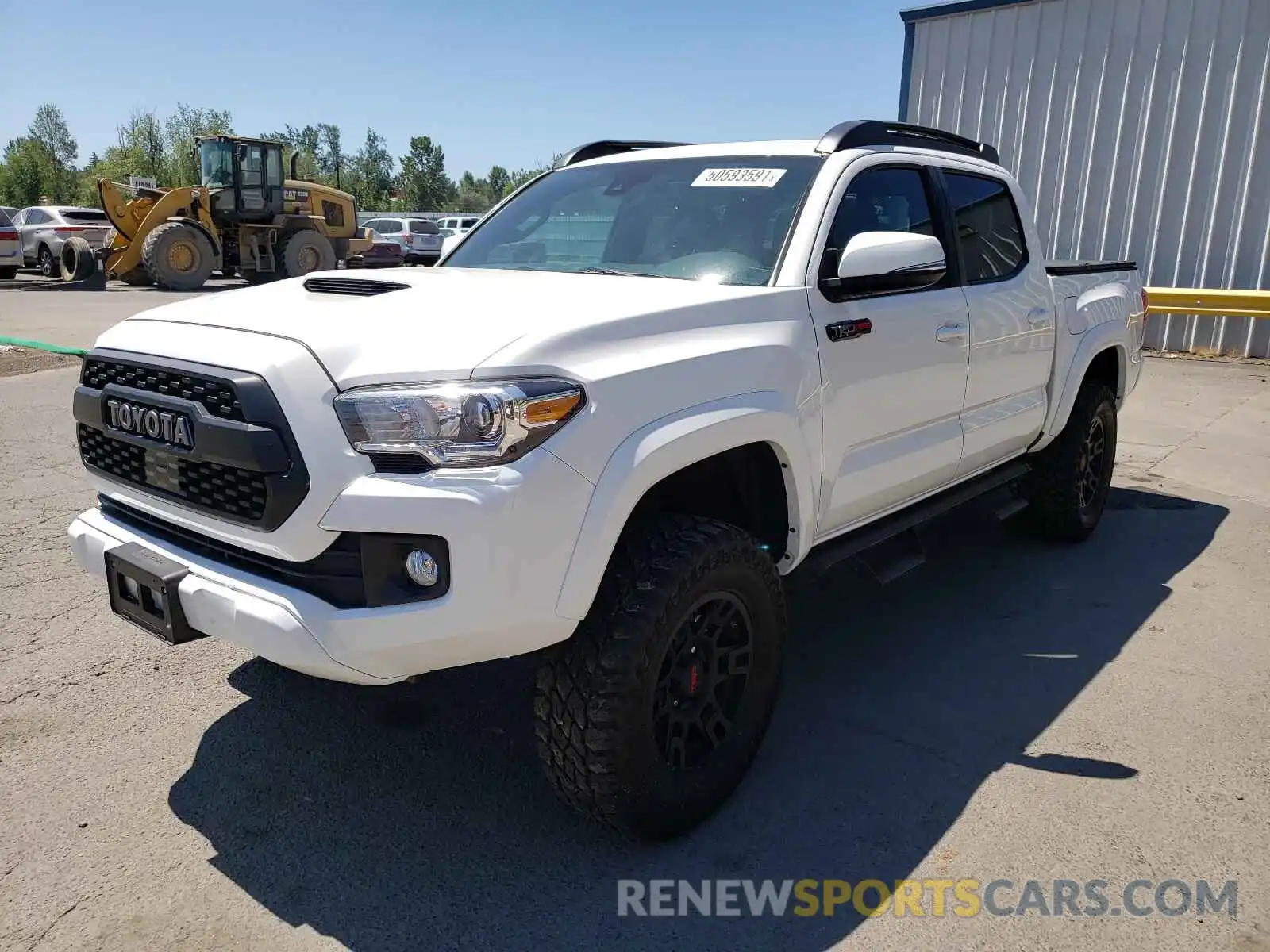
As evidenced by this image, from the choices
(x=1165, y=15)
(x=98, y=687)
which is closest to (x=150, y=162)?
(x=1165, y=15)

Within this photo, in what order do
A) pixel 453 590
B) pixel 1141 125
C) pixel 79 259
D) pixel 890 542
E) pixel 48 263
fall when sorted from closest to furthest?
1. pixel 453 590
2. pixel 890 542
3. pixel 1141 125
4. pixel 79 259
5. pixel 48 263

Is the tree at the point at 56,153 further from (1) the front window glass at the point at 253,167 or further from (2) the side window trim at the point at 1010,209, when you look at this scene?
(2) the side window trim at the point at 1010,209

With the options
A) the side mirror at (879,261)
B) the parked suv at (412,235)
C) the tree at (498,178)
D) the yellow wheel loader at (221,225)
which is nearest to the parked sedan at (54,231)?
the yellow wheel loader at (221,225)

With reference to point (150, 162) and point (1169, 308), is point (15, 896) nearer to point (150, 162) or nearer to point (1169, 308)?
point (1169, 308)

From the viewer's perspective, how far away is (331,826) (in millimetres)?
2844

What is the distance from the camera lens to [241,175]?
2022 cm

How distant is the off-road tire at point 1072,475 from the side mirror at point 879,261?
85.4 inches

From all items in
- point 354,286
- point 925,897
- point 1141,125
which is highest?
point 1141,125

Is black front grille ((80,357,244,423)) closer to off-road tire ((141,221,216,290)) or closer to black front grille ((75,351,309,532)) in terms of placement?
black front grille ((75,351,309,532))

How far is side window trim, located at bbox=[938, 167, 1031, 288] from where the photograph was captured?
416 centimetres

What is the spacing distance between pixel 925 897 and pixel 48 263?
83.5 feet

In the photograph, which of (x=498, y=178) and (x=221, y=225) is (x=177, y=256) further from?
Result: (x=498, y=178)

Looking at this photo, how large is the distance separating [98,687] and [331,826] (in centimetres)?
135

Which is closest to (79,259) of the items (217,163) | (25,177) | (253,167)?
(217,163)
